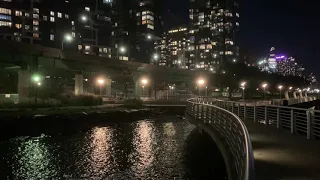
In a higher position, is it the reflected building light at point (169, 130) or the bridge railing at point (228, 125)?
the bridge railing at point (228, 125)

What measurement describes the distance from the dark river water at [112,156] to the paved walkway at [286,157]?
2971 millimetres

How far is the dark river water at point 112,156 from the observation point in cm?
1565

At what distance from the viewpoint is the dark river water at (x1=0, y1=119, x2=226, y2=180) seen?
15.6 m

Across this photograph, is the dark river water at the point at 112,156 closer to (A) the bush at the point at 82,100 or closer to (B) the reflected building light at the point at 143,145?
(B) the reflected building light at the point at 143,145

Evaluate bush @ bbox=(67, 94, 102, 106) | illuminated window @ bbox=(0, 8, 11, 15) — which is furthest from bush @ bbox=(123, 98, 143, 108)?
illuminated window @ bbox=(0, 8, 11, 15)

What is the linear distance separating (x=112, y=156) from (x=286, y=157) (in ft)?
39.1

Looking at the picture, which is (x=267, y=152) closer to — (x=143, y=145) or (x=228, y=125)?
(x=228, y=125)

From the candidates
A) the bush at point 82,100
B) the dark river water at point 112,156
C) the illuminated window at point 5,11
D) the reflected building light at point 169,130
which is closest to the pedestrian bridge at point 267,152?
the dark river water at point 112,156

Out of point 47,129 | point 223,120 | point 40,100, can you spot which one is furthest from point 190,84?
point 223,120

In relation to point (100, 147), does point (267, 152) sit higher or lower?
higher

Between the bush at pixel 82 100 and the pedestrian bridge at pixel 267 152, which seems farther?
the bush at pixel 82 100

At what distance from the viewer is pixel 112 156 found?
19672 millimetres

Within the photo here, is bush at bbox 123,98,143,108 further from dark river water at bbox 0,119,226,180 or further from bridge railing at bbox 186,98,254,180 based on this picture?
bridge railing at bbox 186,98,254,180

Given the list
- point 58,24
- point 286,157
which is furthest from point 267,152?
point 58,24
